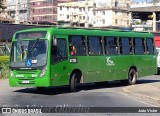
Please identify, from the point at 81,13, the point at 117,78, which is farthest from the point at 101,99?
the point at 81,13

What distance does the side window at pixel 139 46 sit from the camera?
80.5ft

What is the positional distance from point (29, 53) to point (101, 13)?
133 metres

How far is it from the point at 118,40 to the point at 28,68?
20.8 ft

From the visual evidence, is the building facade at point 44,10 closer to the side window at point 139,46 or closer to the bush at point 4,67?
the bush at point 4,67

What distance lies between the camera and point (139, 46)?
24906 mm

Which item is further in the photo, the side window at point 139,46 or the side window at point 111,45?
the side window at point 139,46

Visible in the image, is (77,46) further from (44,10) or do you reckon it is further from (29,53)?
(44,10)

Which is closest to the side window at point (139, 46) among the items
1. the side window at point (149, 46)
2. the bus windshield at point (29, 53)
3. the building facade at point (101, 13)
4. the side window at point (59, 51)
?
the side window at point (149, 46)

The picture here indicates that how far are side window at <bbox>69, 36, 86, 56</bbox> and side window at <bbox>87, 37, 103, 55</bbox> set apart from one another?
0.48 m

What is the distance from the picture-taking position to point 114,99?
16906mm

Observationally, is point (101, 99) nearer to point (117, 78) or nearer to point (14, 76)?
point (14, 76)

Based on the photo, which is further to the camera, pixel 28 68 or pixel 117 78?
pixel 117 78

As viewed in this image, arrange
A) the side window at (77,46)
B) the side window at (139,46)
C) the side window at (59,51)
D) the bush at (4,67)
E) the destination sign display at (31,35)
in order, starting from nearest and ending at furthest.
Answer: the side window at (59,51), the destination sign display at (31,35), the side window at (77,46), the side window at (139,46), the bush at (4,67)

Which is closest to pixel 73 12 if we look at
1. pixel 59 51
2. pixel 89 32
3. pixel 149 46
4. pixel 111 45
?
pixel 149 46
